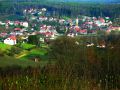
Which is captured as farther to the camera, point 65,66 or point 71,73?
point 65,66

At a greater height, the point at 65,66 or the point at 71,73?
the point at 71,73

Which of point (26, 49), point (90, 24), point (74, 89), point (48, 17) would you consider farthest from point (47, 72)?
point (48, 17)

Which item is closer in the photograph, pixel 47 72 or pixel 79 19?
pixel 47 72

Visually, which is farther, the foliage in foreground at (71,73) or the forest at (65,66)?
the forest at (65,66)

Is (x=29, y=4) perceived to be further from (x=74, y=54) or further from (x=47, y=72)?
(x=47, y=72)

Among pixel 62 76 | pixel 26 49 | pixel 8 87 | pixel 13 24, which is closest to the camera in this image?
pixel 8 87

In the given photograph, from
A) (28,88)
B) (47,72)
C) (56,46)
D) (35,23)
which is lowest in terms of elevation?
(35,23)

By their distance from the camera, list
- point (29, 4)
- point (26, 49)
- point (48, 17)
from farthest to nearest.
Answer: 1. point (29, 4)
2. point (48, 17)
3. point (26, 49)

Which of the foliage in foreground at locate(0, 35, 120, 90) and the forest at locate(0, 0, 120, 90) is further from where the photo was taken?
the forest at locate(0, 0, 120, 90)

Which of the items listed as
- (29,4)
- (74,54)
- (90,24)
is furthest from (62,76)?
(29,4)

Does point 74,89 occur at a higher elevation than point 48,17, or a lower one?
higher

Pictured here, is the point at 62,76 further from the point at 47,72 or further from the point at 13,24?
the point at 13,24
